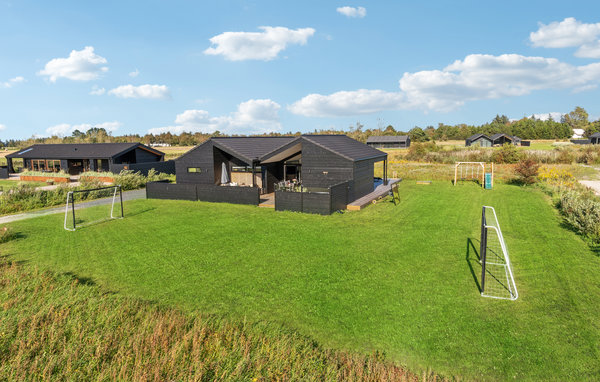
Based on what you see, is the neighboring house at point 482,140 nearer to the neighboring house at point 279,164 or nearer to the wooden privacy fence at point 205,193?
the neighboring house at point 279,164

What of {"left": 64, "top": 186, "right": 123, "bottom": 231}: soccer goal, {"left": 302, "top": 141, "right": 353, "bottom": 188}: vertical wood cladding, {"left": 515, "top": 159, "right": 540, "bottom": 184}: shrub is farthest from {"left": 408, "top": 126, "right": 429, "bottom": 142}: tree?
{"left": 64, "top": 186, "right": 123, "bottom": 231}: soccer goal

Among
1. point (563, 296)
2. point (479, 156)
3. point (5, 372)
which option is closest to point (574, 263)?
point (563, 296)

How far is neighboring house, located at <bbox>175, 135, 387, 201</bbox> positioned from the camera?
732 inches

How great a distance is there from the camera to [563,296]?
7.42m

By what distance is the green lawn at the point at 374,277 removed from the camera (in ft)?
18.9

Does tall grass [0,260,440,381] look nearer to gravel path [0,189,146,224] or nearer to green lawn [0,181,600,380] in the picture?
green lawn [0,181,600,380]

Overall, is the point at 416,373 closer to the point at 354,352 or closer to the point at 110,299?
the point at 354,352

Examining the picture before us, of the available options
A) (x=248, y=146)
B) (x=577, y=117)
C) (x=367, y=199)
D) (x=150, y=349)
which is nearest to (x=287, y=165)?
(x=248, y=146)

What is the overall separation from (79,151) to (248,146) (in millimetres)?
23360

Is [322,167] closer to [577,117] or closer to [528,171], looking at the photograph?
[528,171]

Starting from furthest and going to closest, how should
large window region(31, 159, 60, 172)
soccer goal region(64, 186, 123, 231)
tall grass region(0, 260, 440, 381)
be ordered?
large window region(31, 159, 60, 172) → soccer goal region(64, 186, 123, 231) → tall grass region(0, 260, 440, 381)

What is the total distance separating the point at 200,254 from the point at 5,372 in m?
5.75

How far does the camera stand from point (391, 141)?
82.2 m

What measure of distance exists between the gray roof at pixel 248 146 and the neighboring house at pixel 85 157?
48.2 feet
